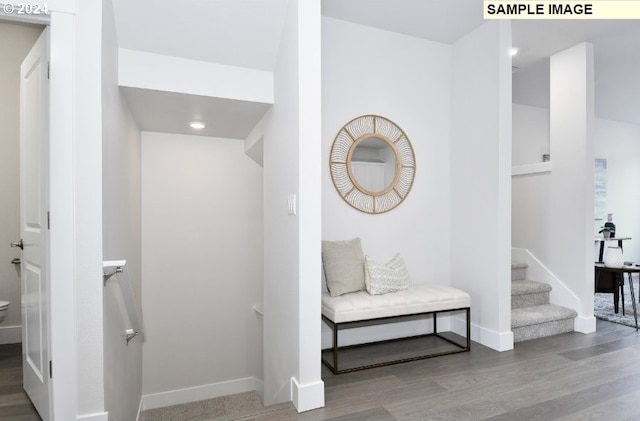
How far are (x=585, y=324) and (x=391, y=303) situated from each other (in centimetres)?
215

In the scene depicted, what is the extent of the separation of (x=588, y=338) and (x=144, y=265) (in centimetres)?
421

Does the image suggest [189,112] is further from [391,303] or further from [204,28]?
[391,303]

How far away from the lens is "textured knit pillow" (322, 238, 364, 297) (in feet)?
9.16

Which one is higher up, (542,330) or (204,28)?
(204,28)

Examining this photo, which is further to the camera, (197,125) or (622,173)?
(622,173)

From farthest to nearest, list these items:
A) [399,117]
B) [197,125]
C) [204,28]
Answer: [399,117] → [197,125] → [204,28]

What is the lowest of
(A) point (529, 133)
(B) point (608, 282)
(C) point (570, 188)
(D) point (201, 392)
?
(D) point (201, 392)

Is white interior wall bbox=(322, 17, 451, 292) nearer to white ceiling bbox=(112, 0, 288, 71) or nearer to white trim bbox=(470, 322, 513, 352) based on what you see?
white trim bbox=(470, 322, 513, 352)

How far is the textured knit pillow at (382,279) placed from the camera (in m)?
2.80

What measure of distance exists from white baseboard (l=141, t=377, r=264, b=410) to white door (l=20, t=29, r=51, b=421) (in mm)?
1454

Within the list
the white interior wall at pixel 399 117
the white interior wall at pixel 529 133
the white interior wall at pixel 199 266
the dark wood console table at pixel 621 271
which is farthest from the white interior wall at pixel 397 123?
the white interior wall at pixel 529 133

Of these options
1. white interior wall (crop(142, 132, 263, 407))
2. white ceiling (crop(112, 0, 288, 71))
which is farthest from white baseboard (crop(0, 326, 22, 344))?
white ceiling (crop(112, 0, 288, 71))

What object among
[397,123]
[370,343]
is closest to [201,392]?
[370,343]

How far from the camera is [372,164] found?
3.23m
